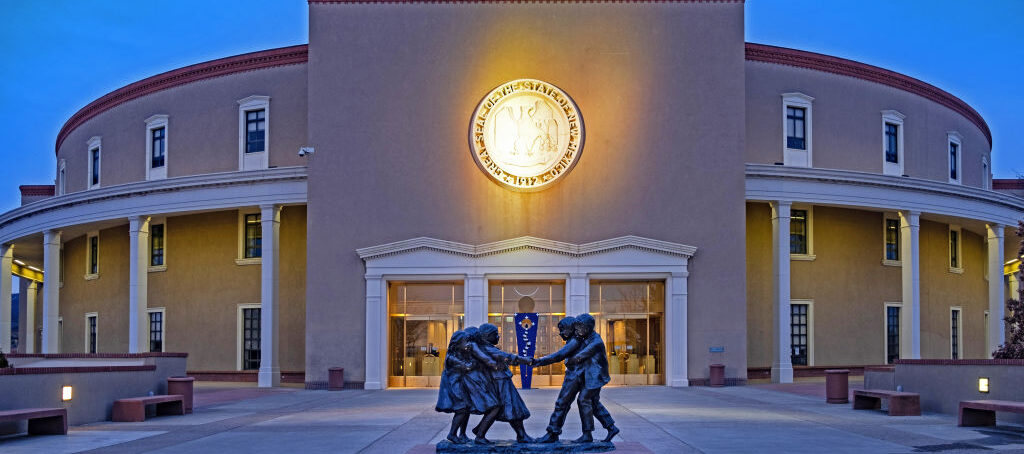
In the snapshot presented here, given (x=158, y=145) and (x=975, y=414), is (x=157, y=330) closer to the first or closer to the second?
(x=158, y=145)

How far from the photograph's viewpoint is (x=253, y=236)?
39156mm

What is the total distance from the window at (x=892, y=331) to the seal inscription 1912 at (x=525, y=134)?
1482 centimetres

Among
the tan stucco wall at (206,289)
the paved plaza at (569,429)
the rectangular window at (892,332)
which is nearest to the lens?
the paved plaza at (569,429)

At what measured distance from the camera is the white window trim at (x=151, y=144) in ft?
133

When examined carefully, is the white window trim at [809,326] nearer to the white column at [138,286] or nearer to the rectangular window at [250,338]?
the rectangular window at [250,338]

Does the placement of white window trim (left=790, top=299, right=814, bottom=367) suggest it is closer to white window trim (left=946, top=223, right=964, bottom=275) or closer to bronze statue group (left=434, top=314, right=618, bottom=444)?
white window trim (left=946, top=223, right=964, bottom=275)

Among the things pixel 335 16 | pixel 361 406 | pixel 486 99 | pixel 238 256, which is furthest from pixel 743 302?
pixel 238 256

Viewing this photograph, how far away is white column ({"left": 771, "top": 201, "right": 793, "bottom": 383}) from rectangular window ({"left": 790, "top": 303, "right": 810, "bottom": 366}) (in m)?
2.84

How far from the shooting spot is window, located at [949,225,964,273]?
42.3 meters

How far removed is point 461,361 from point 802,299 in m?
26.1

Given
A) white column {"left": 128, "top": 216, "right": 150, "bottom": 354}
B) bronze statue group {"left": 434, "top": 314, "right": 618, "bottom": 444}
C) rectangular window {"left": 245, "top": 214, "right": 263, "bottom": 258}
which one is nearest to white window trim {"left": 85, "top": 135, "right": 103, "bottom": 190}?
white column {"left": 128, "top": 216, "right": 150, "bottom": 354}

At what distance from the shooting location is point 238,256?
129 ft

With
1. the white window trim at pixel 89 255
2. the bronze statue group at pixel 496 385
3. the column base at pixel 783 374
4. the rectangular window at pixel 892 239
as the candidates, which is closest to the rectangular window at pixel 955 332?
the rectangular window at pixel 892 239

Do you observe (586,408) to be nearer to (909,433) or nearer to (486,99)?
(909,433)
